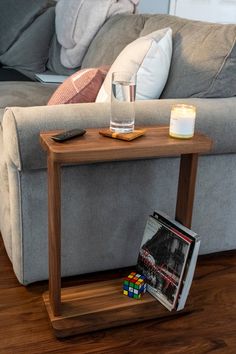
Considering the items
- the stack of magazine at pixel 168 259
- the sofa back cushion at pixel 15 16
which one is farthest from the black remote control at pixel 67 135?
the sofa back cushion at pixel 15 16

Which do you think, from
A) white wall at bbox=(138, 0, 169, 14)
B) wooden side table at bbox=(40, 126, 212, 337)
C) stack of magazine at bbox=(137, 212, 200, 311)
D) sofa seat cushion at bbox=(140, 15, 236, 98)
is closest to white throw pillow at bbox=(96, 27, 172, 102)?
sofa seat cushion at bbox=(140, 15, 236, 98)

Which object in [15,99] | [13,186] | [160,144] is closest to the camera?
[160,144]

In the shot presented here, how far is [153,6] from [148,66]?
7.22 feet

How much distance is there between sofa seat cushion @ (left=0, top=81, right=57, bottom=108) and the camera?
Answer: 6.67ft

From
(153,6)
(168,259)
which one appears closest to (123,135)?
(168,259)

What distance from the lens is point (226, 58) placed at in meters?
1.57

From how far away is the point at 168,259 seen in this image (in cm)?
140

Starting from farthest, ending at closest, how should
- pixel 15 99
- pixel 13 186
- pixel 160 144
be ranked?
→ pixel 15 99 → pixel 13 186 → pixel 160 144

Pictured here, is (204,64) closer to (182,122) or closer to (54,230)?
(182,122)

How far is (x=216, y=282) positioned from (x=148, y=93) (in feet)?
2.21

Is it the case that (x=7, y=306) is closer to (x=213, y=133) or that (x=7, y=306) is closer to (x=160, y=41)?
(x=213, y=133)

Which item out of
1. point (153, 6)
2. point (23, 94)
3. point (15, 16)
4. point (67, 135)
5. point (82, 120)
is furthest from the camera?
point (153, 6)

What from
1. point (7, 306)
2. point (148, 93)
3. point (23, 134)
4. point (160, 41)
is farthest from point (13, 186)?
point (160, 41)

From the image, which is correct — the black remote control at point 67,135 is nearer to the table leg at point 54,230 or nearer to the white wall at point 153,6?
the table leg at point 54,230
